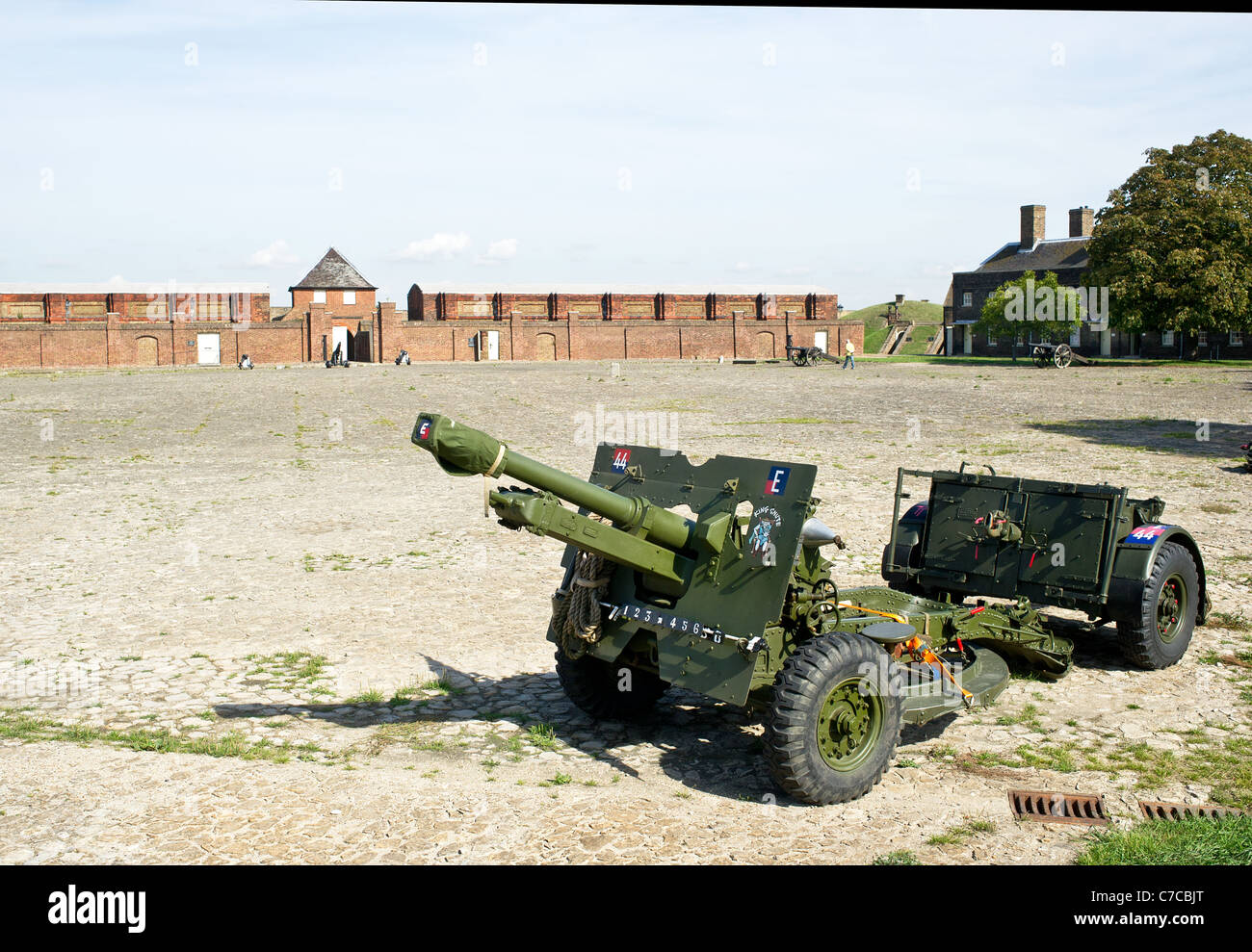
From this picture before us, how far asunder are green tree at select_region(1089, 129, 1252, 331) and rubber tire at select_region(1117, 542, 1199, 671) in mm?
40912

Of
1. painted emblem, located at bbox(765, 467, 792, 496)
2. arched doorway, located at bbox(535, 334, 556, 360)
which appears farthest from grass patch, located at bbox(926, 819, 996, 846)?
arched doorway, located at bbox(535, 334, 556, 360)

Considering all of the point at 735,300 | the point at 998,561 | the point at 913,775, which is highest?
the point at 735,300

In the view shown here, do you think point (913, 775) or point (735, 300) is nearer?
point (913, 775)

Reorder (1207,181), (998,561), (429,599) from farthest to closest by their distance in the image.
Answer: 1. (1207,181)
2. (429,599)
3. (998,561)

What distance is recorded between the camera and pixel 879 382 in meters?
39.2

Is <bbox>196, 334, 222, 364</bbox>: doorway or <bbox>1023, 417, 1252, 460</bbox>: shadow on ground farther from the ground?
<bbox>196, 334, 222, 364</bbox>: doorway

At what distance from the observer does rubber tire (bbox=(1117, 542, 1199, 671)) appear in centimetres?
845

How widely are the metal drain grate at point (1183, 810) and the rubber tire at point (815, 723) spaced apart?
135 centimetres

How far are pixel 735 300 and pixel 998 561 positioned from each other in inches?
2533

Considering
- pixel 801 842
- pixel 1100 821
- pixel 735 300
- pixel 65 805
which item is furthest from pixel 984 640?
pixel 735 300

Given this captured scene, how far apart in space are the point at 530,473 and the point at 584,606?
1365mm

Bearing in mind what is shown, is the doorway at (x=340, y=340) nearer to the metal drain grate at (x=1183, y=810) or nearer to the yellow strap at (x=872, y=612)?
the yellow strap at (x=872, y=612)

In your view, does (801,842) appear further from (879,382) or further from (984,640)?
(879,382)

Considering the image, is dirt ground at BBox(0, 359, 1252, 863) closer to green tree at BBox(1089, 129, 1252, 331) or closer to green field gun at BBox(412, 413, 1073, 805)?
green field gun at BBox(412, 413, 1073, 805)
